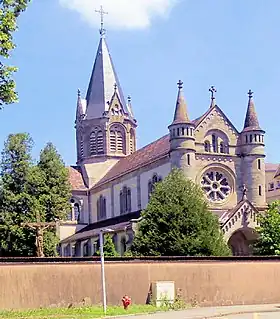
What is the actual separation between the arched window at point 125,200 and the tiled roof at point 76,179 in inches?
467

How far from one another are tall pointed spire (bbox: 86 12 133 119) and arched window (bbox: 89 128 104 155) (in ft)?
7.12

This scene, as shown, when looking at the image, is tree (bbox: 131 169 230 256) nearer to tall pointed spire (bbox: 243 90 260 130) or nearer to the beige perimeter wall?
the beige perimeter wall

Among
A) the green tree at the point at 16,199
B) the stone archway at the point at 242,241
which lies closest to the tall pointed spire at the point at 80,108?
the green tree at the point at 16,199

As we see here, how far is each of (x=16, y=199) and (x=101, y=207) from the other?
2518cm

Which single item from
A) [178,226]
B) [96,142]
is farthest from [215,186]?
[96,142]

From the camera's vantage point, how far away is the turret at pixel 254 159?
63.9 metres

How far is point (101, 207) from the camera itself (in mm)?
81750

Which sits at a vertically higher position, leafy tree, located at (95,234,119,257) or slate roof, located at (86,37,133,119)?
slate roof, located at (86,37,133,119)

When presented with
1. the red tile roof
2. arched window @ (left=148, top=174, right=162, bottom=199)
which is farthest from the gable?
arched window @ (left=148, top=174, right=162, bottom=199)

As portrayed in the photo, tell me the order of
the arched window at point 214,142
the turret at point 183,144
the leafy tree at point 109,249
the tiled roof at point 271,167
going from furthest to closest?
the tiled roof at point 271,167, the arched window at point 214,142, the turret at point 183,144, the leafy tree at point 109,249

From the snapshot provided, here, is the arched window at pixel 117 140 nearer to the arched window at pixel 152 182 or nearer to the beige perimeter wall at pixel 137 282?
the arched window at pixel 152 182

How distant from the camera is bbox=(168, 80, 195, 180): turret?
201ft

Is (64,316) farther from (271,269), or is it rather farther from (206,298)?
(271,269)

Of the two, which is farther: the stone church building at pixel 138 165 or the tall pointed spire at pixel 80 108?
the tall pointed spire at pixel 80 108
